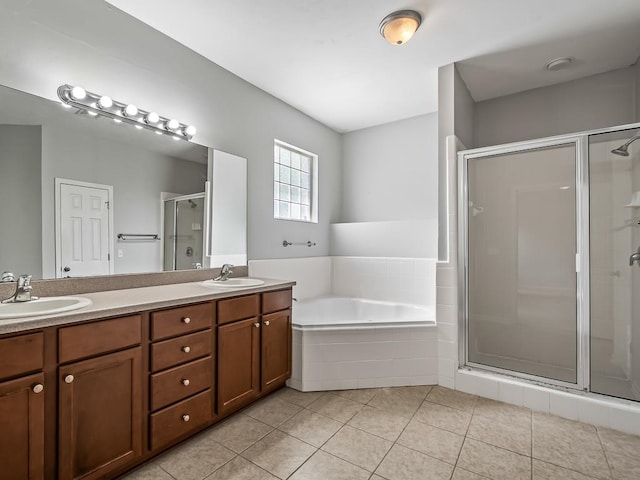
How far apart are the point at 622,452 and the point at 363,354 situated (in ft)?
5.10

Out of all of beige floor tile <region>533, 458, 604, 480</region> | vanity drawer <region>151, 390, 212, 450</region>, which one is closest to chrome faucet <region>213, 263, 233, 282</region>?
vanity drawer <region>151, 390, 212, 450</region>

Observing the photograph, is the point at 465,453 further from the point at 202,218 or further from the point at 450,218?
the point at 202,218

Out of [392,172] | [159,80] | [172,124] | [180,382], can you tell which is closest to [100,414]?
[180,382]

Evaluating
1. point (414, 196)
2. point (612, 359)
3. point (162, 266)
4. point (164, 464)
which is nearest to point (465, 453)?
point (612, 359)

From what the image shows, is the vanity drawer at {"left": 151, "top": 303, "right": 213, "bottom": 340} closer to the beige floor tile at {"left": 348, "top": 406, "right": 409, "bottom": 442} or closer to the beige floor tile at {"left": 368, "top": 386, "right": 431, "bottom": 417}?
the beige floor tile at {"left": 348, "top": 406, "right": 409, "bottom": 442}

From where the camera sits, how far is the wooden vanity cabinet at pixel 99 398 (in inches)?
51.2

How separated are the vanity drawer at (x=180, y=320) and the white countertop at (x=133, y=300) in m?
0.04

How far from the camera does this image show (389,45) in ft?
7.77

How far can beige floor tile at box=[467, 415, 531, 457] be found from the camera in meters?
1.81

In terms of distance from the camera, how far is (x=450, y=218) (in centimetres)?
266

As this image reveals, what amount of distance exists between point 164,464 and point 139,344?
657 millimetres

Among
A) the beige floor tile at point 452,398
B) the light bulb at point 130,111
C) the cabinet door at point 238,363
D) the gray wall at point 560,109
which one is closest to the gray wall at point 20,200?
the light bulb at point 130,111

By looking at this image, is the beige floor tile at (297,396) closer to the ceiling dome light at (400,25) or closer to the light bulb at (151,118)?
the light bulb at (151,118)

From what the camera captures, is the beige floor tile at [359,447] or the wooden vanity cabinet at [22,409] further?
the beige floor tile at [359,447]
